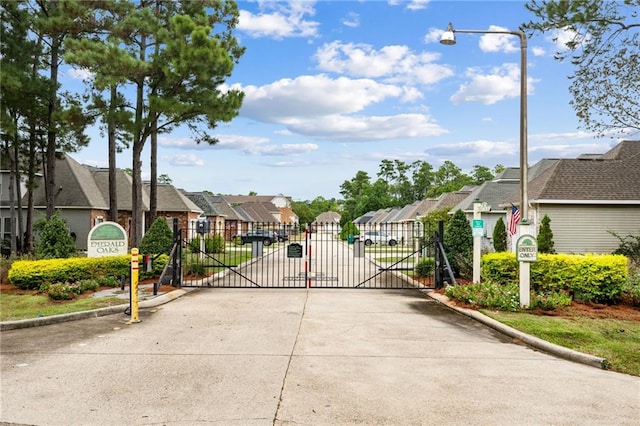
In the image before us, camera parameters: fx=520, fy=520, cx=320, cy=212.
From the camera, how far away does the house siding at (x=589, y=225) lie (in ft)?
77.7

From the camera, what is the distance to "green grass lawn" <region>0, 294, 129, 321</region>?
10.3 meters

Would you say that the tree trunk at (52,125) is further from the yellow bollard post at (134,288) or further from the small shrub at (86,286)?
the yellow bollard post at (134,288)

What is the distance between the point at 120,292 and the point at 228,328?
5.28 metres

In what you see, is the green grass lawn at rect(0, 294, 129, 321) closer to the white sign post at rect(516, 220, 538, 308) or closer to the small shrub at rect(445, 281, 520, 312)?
the small shrub at rect(445, 281, 520, 312)

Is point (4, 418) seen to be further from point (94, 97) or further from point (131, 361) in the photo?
point (94, 97)

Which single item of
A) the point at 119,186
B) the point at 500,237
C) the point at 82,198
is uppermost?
the point at 119,186

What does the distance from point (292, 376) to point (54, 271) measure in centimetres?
1012

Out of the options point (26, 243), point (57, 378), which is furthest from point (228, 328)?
point (26, 243)

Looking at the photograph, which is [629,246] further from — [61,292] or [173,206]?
[173,206]

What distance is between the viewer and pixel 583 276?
12.2m

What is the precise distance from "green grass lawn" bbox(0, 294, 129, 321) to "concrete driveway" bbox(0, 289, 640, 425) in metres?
0.86

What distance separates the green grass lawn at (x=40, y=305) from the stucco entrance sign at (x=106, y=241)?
1.71 metres

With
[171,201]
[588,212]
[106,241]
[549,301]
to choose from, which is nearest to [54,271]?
[106,241]

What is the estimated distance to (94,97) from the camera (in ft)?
74.5
